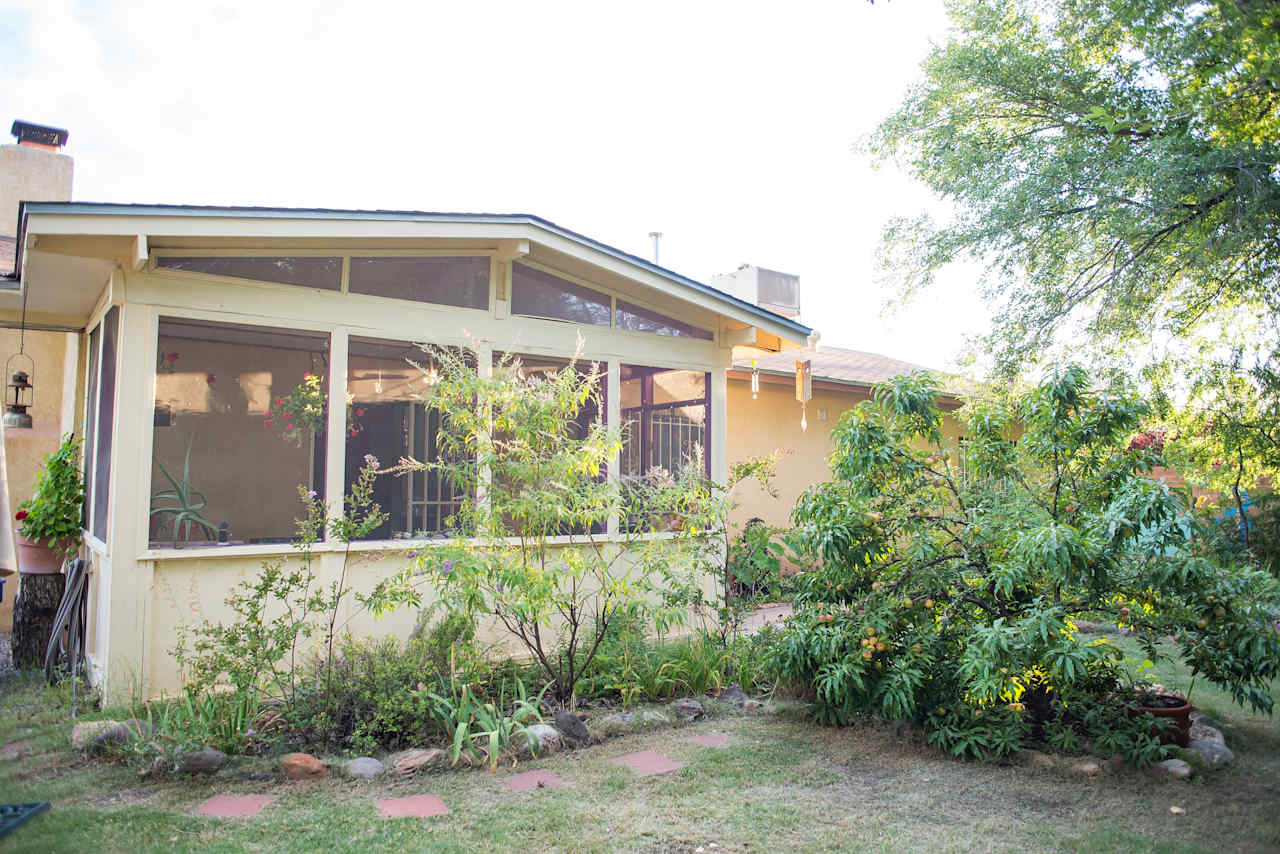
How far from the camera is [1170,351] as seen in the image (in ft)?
25.9

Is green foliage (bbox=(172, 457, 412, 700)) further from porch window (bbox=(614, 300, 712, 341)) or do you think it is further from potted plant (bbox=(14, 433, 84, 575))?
porch window (bbox=(614, 300, 712, 341))

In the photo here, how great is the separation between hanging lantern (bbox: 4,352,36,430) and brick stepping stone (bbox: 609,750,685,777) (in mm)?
5948

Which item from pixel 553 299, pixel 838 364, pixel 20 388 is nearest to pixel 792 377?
pixel 838 364

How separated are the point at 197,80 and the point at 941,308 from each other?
412 inches

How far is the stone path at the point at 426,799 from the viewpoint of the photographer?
348 centimetres

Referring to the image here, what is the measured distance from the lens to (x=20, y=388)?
712 centimetres

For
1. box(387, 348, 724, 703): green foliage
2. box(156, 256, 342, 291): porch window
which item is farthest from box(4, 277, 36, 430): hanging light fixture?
box(387, 348, 724, 703): green foliage

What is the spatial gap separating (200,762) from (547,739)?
1.63m

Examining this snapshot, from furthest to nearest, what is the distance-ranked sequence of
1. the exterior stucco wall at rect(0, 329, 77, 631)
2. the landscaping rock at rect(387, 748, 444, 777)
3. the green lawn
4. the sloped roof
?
1. the sloped roof
2. the exterior stucco wall at rect(0, 329, 77, 631)
3. the landscaping rock at rect(387, 748, 444, 777)
4. the green lawn

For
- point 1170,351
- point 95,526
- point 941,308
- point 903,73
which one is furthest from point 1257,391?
point 95,526

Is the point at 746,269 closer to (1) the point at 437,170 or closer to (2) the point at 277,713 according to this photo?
(1) the point at 437,170

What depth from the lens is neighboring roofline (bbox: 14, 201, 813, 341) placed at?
4488 mm

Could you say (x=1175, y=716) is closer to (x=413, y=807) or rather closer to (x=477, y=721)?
(x=477, y=721)

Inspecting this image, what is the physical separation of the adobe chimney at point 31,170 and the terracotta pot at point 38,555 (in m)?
4.51
